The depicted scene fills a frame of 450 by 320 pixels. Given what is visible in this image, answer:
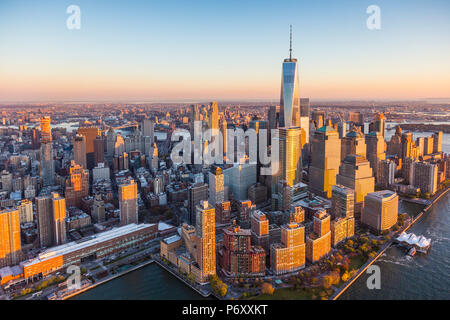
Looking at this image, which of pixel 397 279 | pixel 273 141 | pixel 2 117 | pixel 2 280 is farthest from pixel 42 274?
pixel 2 117

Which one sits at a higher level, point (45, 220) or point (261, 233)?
point (45, 220)

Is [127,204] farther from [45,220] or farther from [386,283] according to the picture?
[386,283]

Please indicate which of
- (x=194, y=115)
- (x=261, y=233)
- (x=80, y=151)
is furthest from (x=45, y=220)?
(x=194, y=115)

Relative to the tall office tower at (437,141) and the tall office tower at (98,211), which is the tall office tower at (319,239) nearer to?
the tall office tower at (98,211)

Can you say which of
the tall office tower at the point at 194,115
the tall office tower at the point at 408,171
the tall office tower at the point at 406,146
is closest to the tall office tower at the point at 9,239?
the tall office tower at the point at 194,115

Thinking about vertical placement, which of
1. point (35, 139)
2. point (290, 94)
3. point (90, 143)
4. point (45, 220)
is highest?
point (290, 94)

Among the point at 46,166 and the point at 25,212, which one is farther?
the point at 46,166
